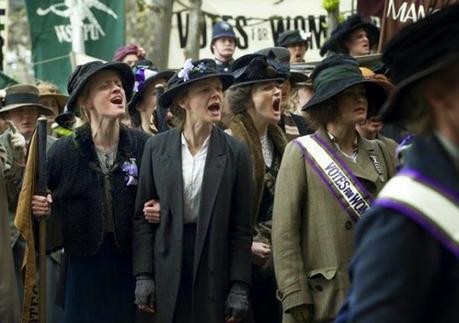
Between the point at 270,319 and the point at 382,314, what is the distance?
16.1 feet

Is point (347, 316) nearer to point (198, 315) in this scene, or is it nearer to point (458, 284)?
point (458, 284)

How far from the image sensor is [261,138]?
8.29 meters

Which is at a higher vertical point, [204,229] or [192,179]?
[192,179]

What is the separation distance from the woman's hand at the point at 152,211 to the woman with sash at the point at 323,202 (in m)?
0.98

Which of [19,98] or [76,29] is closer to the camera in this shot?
[19,98]

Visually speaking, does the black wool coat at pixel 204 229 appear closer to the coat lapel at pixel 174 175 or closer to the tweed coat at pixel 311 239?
the coat lapel at pixel 174 175

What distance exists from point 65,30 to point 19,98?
474cm

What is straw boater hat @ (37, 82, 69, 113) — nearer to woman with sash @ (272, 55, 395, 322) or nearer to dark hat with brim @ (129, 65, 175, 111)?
dark hat with brim @ (129, 65, 175, 111)

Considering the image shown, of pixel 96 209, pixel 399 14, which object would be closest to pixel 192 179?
pixel 96 209

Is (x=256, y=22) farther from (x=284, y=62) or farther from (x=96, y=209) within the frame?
(x=96, y=209)

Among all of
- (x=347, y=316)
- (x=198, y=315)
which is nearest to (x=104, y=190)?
(x=198, y=315)

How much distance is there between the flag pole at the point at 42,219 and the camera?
7.91 m

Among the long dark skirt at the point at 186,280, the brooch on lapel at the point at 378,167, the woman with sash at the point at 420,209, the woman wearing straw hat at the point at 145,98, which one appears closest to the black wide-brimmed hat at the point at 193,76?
the long dark skirt at the point at 186,280

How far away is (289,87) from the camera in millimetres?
9148
